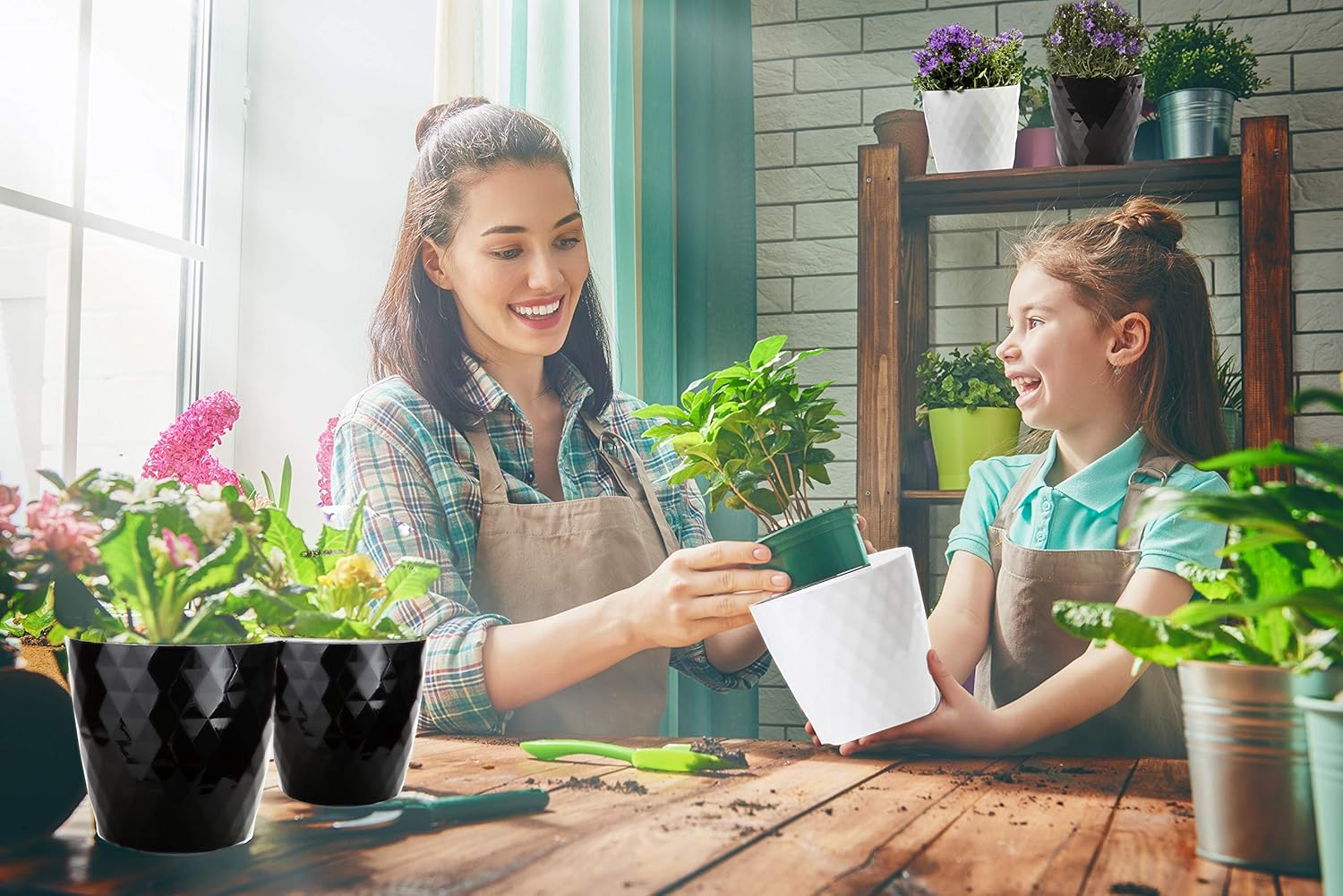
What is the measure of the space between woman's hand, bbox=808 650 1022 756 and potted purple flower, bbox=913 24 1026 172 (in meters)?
1.37

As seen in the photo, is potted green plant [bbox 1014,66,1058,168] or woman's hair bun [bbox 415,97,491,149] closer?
woman's hair bun [bbox 415,97,491,149]

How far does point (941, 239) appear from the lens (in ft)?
8.16

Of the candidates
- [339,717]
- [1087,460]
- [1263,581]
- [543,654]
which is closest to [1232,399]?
[1087,460]

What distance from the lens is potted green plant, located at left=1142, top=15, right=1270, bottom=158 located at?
2.05 m

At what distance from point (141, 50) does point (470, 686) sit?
134 centimetres

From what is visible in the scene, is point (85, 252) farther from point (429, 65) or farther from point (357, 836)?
point (357, 836)

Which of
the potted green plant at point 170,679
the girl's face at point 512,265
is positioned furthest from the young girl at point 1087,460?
the potted green plant at point 170,679

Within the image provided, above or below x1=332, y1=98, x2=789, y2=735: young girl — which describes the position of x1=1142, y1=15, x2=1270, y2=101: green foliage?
above

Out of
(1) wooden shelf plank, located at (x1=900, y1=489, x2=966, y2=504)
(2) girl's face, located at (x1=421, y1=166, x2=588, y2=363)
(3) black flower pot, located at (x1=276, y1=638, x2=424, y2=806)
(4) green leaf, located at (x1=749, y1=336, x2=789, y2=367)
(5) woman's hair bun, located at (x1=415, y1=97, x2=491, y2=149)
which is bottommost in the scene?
(3) black flower pot, located at (x1=276, y1=638, x2=424, y2=806)

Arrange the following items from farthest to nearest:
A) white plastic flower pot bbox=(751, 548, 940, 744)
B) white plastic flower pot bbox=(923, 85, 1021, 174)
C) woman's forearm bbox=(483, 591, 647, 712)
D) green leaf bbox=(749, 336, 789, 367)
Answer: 1. white plastic flower pot bbox=(923, 85, 1021, 174)
2. woman's forearm bbox=(483, 591, 647, 712)
3. green leaf bbox=(749, 336, 789, 367)
4. white plastic flower pot bbox=(751, 548, 940, 744)

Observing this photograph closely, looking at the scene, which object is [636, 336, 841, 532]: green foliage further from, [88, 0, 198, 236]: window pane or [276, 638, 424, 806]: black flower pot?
[88, 0, 198, 236]: window pane

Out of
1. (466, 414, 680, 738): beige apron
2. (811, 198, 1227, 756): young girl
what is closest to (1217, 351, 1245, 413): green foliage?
(811, 198, 1227, 756): young girl

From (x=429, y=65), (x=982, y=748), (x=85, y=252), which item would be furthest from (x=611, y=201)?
(x=982, y=748)

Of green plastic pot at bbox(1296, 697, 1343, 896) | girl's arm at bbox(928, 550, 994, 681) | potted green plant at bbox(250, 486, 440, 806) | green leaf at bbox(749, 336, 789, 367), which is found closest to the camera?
green plastic pot at bbox(1296, 697, 1343, 896)
